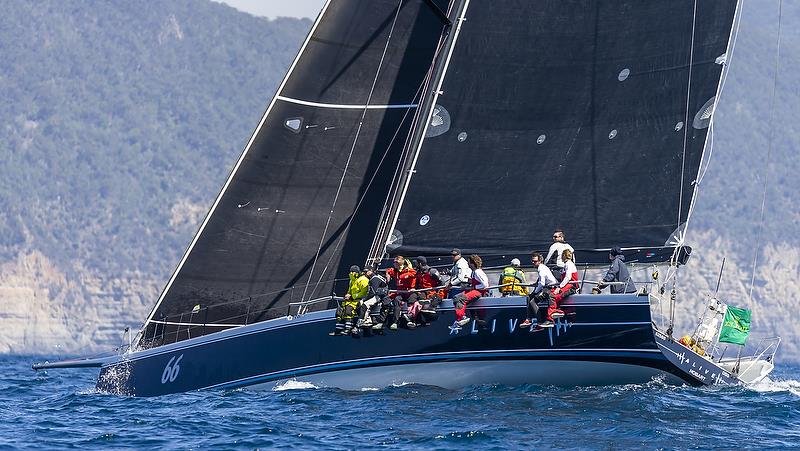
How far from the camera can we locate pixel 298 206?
2119 cm

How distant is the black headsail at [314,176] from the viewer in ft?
69.1

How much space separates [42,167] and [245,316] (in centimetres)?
12844

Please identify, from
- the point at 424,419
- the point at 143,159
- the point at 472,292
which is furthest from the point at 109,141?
the point at 424,419

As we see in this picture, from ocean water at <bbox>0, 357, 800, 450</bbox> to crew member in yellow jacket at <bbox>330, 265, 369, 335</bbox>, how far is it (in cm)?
88

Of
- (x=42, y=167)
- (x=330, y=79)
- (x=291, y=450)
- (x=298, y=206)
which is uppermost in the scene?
(x=42, y=167)

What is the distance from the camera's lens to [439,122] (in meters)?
19.9

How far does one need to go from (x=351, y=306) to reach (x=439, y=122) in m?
3.14

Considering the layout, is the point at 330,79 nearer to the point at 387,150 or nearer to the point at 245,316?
the point at 387,150

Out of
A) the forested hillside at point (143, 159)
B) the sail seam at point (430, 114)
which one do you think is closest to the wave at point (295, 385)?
the sail seam at point (430, 114)

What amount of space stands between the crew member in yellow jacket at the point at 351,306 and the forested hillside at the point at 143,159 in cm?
9879

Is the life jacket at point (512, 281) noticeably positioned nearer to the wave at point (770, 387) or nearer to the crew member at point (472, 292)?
the crew member at point (472, 292)

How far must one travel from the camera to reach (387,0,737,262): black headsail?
784 inches

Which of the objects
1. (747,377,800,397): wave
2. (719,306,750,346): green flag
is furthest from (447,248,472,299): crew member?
(747,377,800,397): wave

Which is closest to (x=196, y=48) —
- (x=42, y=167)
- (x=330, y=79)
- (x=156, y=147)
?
(x=156, y=147)
